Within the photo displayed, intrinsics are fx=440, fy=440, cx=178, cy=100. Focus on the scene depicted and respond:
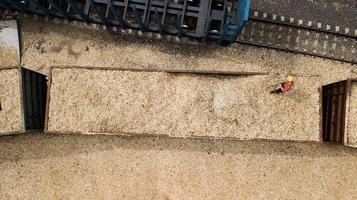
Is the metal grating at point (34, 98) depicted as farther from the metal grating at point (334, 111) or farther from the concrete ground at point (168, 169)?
the metal grating at point (334, 111)

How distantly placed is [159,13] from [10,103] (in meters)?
4.65

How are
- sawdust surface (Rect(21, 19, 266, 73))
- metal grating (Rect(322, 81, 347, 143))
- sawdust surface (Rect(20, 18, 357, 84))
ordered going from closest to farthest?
metal grating (Rect(322, 81, 347, 143)), sawdust surface (Rect(20, 18, 357, 84)), sawdust surface (Rect(21, 19, 266, 73))

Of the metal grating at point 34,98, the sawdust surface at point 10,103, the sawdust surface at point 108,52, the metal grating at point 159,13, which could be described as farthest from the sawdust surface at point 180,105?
the metal grating at point 159,13

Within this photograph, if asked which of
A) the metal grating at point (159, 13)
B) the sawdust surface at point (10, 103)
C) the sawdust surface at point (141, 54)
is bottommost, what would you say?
the sawdust surface at point (10, 103)

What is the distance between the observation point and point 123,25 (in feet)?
40.0

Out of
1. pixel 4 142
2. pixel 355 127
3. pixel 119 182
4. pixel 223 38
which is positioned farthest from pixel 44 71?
pixel 355 127

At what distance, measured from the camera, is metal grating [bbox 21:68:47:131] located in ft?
38.4

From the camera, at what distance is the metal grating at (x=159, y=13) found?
38.1ft

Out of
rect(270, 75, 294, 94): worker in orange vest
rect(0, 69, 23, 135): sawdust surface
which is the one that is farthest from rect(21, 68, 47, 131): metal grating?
rect(270, 75, 294, 94): worker in orange vest

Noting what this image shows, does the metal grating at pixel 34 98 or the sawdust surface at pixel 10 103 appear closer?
the sawdust surface at pixel 10 103

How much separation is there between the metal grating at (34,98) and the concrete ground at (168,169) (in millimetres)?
753

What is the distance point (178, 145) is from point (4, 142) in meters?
5.07

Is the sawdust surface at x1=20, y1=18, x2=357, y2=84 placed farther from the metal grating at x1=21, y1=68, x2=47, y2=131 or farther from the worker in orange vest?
the worker in orange vest

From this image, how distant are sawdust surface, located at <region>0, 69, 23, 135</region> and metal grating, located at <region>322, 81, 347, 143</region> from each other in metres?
8.17
